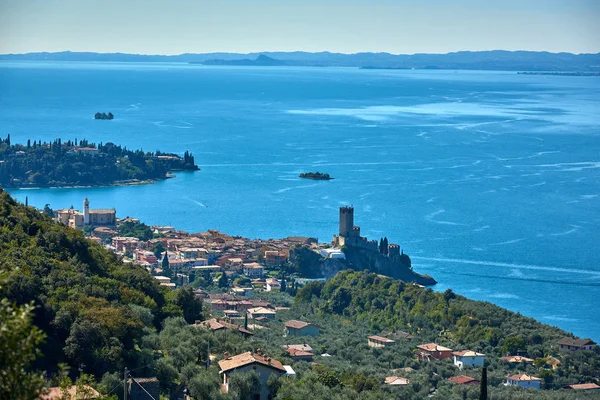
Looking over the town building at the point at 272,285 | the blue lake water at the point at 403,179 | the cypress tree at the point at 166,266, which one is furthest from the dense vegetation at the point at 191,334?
the cypress tree at the point at 166,266

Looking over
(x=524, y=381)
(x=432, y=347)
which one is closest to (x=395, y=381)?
(x=524, y=381)

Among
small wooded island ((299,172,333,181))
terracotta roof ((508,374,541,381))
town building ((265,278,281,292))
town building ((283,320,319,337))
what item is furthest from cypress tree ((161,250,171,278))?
small wooded island ((299,172,333,181))

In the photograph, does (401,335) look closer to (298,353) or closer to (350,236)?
(298,353)

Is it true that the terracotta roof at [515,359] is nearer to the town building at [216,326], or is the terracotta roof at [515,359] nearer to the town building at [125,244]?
the town building at [216,326]

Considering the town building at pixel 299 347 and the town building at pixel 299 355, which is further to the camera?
the town building at pixel 299 347

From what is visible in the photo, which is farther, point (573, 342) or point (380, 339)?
point (573, 342)

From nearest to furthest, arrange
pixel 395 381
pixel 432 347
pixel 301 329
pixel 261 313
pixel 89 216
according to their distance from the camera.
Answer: pixel 395 381 → pixel 432 347 → pixel 301 329 → pixel 261 313 → pixel 89 216

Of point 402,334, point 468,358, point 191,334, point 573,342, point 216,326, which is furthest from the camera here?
point 402,334
